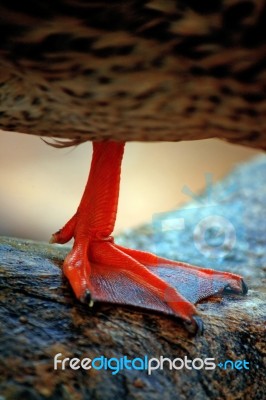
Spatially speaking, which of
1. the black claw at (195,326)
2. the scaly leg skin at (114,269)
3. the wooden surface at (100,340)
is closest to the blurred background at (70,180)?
the scaly leg skin at (114,269)

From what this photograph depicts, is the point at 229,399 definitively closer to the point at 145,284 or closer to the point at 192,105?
the point at 145,284

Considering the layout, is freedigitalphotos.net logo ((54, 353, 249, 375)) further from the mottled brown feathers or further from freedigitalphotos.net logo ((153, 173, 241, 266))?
freedigitalphotos.net logo ((153, 173, 241, 266))

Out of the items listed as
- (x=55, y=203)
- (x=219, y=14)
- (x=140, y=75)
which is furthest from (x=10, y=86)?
(x=55, y=203)

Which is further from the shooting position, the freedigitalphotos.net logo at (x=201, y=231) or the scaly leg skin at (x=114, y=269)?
the freedigitalphotos.net logo at (x=201, y=231)

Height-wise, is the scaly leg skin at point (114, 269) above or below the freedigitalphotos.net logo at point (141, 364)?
above

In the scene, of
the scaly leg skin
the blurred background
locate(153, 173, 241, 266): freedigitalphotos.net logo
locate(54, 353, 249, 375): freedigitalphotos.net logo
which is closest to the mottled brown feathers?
the scaly leg skin

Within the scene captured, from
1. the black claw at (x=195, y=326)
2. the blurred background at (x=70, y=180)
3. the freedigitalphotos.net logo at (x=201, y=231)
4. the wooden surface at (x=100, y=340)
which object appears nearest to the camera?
the wooden surface at (x=100, y=340)

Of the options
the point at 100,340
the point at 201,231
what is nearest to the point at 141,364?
the point at 100,340

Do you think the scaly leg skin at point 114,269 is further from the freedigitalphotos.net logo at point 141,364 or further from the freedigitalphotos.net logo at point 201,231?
the freedigitalphotos.net logo at point 201,231
